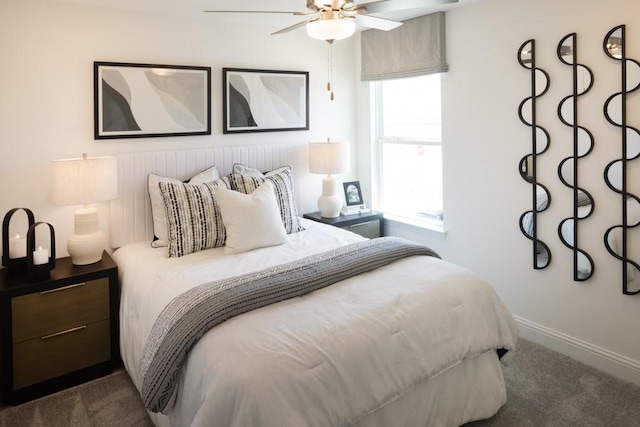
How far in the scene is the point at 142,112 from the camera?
3248mm

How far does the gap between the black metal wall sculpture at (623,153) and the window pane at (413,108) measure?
137 cm

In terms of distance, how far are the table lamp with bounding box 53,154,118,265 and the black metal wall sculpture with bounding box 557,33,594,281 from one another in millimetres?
2884

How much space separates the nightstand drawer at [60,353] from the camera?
2498 mm

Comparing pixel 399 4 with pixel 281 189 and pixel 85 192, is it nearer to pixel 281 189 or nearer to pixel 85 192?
pixel 281 189

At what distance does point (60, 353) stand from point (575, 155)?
131 inches

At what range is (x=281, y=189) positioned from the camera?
3.47 meters

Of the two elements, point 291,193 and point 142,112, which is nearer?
point 142,112

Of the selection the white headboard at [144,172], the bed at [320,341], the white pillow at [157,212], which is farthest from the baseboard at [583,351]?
the white pillow at [157,212]

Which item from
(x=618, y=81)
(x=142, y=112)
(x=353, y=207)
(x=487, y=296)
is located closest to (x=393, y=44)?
(x=353, y=207)

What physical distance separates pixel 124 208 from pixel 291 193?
1232 millimetres

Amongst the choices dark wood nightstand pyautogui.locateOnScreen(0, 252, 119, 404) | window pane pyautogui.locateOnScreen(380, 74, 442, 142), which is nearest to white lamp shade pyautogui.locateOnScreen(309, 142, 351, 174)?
window pane pyautogui.locateOnScreen(380, 74, 442, 142)

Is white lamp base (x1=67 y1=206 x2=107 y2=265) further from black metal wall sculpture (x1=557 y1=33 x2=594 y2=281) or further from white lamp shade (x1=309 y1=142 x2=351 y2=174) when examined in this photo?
black metal wall sculpture (x1=557 y1=33 x2=594 y2=281)

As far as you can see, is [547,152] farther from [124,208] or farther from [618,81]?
[124,208]

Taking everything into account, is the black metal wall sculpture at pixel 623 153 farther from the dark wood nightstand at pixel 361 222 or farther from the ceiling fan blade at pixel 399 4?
the dark wood nightstand at pixel 361 222
